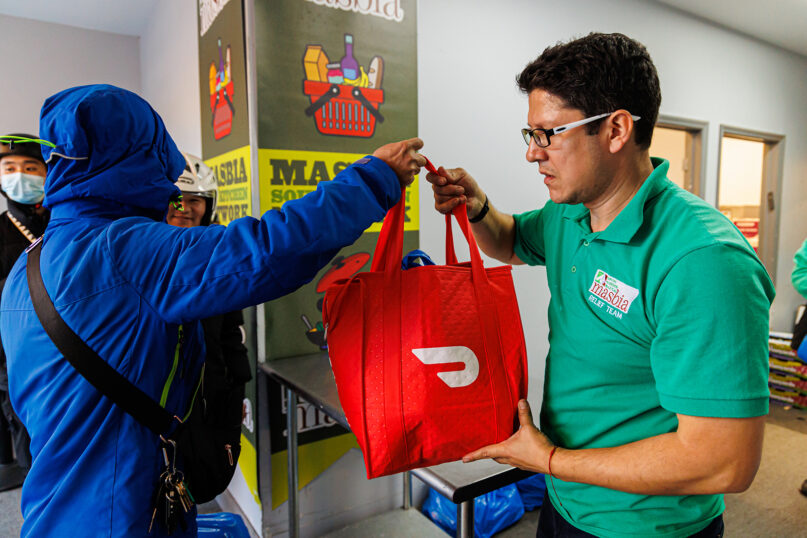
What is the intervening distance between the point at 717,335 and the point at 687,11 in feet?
11.8

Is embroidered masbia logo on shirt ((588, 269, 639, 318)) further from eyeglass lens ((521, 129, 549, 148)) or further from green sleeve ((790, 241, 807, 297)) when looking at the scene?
green sleeve ((790, 241, 807, 297))

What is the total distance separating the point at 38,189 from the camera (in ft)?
7.45

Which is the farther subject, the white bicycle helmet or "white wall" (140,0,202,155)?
"white wall" (140,0,202,155)

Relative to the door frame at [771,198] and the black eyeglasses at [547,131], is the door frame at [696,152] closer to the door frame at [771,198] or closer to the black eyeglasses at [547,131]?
the door frame at [771,198]

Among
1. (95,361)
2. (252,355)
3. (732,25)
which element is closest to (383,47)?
(252,355)

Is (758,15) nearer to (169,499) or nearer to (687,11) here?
(687,11)

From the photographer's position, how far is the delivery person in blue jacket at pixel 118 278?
84 cm

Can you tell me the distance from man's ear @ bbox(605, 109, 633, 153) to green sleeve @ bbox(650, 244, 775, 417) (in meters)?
0.23

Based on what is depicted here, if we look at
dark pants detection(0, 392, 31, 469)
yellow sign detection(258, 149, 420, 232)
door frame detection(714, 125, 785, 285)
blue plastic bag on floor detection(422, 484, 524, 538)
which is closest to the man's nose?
yellow sign detection(258, 149, 420, 232)

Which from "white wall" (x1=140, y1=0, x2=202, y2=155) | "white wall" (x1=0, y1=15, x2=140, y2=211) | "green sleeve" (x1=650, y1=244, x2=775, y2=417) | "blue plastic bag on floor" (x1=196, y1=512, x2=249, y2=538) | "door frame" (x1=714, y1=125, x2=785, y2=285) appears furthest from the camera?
"door frame" (x1=714, y1=125, x2=785, y2=285)

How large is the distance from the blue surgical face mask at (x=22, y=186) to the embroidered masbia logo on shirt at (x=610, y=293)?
95.7 inches

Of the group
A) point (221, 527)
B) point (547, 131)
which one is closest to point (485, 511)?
point (221, 527)

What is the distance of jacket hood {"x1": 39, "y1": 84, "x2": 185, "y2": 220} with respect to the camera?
0.91 metres

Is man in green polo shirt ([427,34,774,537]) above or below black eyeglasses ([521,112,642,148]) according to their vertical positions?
below
